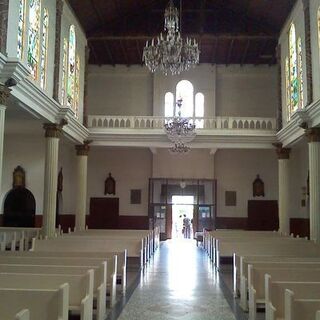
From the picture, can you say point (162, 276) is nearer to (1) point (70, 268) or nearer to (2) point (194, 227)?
(1) point (70, 268)

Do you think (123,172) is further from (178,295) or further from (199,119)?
(178,295)

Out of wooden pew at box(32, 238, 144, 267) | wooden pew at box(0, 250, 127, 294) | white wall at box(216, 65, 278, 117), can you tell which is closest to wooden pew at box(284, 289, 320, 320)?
wooden pew at box(0, 250, 127, 294)

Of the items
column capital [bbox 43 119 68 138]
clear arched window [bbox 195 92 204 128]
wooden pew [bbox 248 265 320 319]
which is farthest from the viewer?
clear arched window [bbox 195 92 204 128]

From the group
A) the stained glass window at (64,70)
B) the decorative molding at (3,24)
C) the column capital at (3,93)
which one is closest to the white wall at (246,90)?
the stained glass window at (64,70)

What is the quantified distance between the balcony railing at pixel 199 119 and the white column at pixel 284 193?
1283 mm

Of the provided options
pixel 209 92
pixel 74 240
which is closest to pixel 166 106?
pixel 209 92

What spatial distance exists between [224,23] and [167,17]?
12.8 meters

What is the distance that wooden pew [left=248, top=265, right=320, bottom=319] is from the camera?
7.14 meters

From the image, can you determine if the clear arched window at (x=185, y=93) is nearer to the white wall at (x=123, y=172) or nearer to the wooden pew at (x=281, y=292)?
the white wall at (x=123, y=172)

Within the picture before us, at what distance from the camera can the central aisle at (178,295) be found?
8.07m

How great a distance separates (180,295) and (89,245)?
13.2ft

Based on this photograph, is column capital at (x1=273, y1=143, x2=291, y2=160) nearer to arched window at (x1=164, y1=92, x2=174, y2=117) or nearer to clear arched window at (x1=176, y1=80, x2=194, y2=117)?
clear arched window at (x1=176, y1=80, x2=194, y2=117)

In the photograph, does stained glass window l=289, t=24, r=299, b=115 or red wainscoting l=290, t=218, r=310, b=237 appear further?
red wainscoting l=290, t=218, r=310, b=237

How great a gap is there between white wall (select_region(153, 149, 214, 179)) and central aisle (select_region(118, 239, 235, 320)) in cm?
1144
